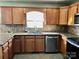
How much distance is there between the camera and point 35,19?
6.63m

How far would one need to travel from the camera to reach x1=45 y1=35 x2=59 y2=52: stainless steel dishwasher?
6191 mm

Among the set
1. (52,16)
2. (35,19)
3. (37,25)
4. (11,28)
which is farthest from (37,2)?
(11,28)

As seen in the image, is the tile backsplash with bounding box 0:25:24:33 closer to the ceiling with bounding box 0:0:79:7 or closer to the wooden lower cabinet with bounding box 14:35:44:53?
the wooden lower cabinet with bounding box 14:35:44:53

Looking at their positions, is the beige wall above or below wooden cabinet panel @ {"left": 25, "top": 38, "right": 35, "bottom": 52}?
above

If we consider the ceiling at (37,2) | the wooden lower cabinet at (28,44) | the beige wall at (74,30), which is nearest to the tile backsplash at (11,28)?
the wooden lower cabinet at (28,44)

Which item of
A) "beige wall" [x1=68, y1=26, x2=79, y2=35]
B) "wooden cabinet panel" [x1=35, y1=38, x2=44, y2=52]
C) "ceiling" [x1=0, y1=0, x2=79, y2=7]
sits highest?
"ceiling" [x1=0, y1=0, x2=79, y2=7]

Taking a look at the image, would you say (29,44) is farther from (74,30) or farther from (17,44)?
(74,30)

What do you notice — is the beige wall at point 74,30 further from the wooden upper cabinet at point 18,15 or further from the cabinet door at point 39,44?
the wooden upper cabinet at point 18,15

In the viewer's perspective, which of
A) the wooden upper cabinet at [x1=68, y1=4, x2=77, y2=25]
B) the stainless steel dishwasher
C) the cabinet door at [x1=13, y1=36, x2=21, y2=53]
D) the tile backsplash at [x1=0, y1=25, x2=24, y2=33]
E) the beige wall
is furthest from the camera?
the tile backsplash at [x1=0, y1=25, x2=24, y2=33]

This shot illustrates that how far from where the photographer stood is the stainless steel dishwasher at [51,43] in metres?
6.19

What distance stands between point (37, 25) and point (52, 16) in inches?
31.5

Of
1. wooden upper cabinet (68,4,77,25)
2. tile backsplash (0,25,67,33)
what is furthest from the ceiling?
tile backsplash (0,25,67,33)

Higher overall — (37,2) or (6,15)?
(37,2)

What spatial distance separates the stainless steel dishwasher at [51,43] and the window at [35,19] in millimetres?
815
